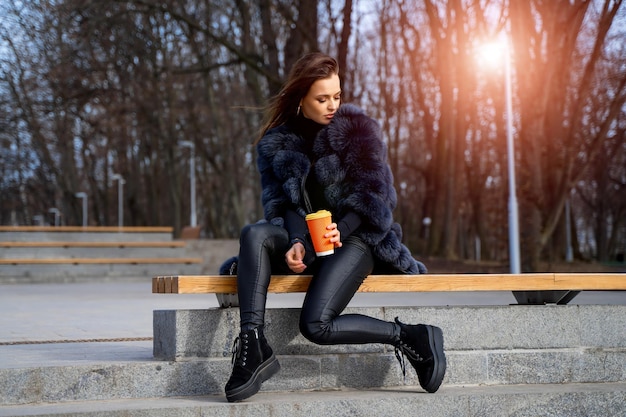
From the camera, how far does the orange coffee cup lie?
4.88m

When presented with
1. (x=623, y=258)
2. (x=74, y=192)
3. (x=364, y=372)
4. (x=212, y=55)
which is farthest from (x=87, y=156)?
(x=364, y=372)

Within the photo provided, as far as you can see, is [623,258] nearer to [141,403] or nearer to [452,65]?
[452,65]

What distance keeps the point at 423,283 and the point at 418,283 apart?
29 millimetres

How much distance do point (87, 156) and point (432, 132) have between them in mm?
24408

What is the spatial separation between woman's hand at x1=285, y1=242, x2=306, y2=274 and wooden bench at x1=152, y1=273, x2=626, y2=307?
169mm

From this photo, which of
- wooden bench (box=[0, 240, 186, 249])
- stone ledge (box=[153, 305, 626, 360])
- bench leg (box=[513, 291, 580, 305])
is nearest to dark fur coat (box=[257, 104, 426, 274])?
stone ledge (box=[153, 305, 626, 360])

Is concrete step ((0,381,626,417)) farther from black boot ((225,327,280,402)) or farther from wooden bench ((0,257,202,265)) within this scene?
wooden bench ((0,257,202,265))

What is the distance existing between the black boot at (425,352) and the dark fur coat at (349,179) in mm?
468

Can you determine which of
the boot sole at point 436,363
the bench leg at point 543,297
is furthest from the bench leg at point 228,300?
the bench leg at point 543,297

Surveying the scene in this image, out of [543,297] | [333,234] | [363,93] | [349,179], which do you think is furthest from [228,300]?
[363,93]

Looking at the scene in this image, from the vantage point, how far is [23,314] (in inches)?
400

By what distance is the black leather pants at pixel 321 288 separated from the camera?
Result: 4984 millimetres

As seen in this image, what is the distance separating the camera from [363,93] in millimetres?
35688

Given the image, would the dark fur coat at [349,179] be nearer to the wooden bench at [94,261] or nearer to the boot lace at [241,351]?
the boot lace at [241,351]
